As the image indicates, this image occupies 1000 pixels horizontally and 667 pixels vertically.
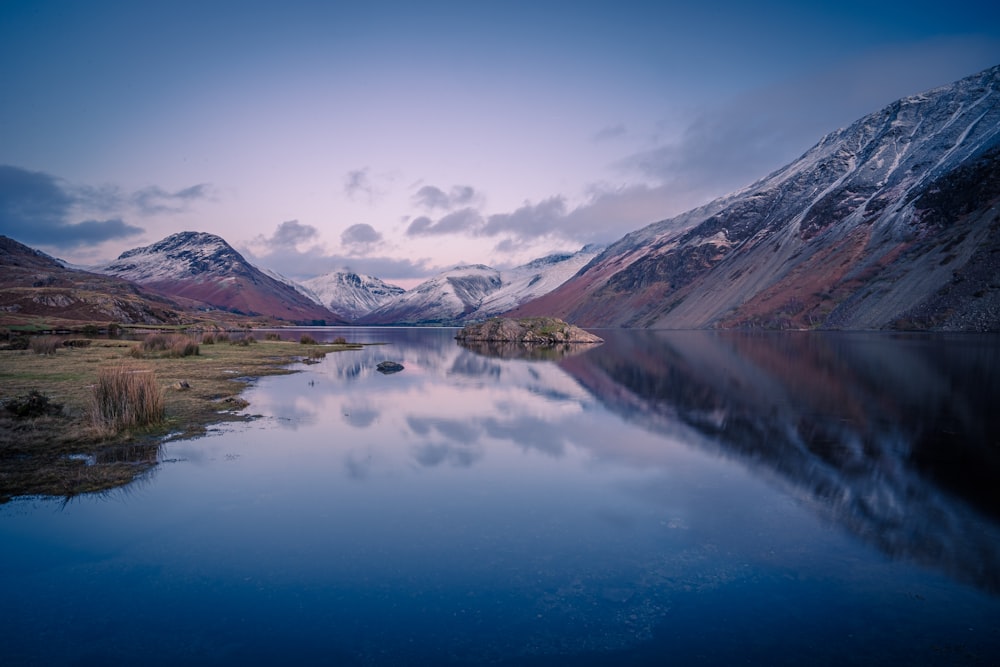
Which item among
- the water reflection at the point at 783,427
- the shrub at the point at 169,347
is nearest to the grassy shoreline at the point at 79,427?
the water reflection at the point at 783,427

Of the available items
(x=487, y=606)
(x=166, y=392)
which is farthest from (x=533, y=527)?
(x=166, y=392)

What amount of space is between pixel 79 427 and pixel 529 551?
50.3 feet

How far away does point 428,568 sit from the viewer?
852 centimetres

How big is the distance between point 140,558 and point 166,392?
17912 millimetres

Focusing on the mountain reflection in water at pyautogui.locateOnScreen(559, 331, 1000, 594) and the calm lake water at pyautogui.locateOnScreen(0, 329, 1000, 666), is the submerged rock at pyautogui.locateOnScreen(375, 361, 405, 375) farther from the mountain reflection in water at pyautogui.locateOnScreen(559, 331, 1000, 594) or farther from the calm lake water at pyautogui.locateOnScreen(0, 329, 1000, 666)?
the calm lake water at pyautogui.locateOnScreen(0, 329, 1000, 666)

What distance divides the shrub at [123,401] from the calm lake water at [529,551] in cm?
258

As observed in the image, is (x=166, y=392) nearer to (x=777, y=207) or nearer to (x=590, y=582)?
(x=590, y=582)

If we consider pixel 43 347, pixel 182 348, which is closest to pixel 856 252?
pixel 182 348

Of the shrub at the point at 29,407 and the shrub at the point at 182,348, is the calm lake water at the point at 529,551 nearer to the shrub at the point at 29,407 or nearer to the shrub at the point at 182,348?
the shrub at the point at 29,407

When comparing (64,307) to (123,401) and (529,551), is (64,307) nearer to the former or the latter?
(123,401)

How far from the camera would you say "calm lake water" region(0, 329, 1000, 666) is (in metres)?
6.61

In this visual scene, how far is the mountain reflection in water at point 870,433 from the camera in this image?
9.78 metres

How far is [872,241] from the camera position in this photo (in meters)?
122

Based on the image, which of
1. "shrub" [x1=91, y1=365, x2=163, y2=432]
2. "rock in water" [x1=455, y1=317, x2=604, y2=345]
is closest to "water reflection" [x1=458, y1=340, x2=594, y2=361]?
"rock in water" [x1=455, y1=317, x2=604, y2=345]
